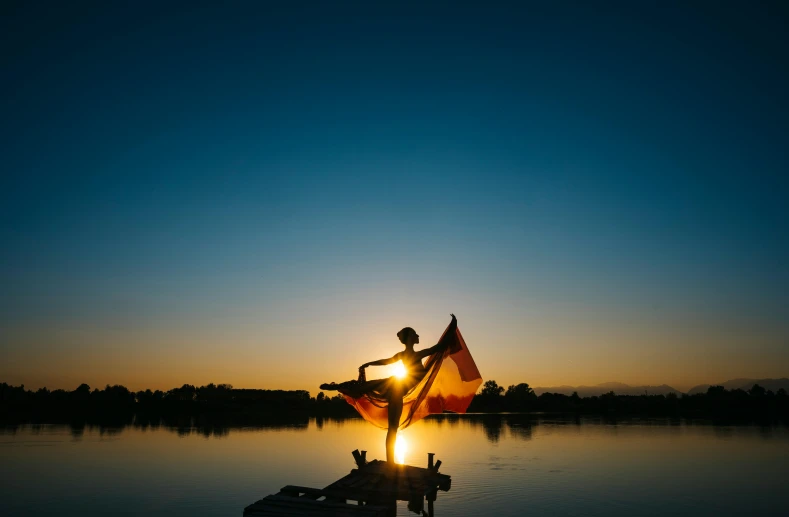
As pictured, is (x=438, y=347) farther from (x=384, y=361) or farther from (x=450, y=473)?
(x=450, y=473)

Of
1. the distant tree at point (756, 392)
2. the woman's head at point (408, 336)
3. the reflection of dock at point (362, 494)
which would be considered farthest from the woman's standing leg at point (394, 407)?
the distant tree at point (756, 392)

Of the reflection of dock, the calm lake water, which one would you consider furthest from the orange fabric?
the calm lake water

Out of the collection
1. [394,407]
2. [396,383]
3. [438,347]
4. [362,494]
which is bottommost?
[362,494]

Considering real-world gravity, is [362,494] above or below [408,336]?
below

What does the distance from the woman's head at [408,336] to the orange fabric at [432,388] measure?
2.77ft

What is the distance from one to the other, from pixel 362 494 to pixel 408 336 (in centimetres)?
303

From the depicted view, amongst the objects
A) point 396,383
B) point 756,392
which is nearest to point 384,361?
point 396,383

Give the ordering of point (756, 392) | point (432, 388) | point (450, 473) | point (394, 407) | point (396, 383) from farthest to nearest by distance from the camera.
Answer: point (756, 392) < point (450, 473) < point (432, 388) < point (396, 383) < point (394, 407)

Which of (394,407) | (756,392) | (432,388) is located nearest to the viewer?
(394,407)

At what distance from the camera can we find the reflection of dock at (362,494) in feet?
29.1

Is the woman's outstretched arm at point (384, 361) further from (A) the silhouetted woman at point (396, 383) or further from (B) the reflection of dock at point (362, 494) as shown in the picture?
(B) the reflection of dock at point (362, 494)

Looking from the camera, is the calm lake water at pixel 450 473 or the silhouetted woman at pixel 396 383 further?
the calm lake water at pixel 450 473

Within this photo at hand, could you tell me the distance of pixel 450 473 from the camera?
1521 inches

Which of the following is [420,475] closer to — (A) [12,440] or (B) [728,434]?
(A) [12,440]
